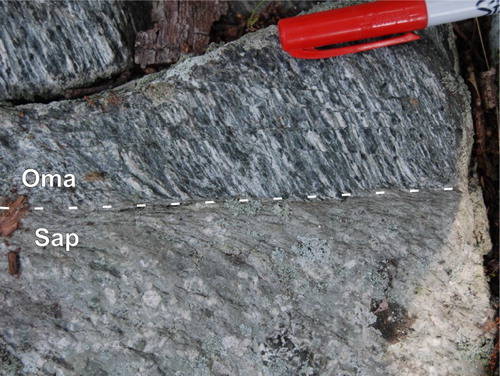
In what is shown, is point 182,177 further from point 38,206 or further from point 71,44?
point 71,44

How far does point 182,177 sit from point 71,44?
3.90 feet

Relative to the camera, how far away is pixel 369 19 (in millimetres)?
3342

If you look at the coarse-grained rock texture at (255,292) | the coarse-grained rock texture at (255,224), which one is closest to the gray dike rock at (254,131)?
the coarse-grained rock texture at (255,224)

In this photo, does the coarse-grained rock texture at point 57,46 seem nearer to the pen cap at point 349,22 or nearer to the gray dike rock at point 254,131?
the gray dike rock at point 254,131

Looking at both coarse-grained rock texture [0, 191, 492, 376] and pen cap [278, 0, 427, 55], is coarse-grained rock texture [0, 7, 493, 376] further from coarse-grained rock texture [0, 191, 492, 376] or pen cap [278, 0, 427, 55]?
pen cap [278, 0, 427, 55]

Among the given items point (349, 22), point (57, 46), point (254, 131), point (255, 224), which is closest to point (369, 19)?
point (349, 22)

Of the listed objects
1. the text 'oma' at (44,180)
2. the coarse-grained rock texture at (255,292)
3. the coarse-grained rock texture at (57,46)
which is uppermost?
the coarse-grained rock texture at (57,46)

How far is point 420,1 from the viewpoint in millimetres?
3330

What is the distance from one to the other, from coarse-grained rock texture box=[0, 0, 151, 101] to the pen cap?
119cm

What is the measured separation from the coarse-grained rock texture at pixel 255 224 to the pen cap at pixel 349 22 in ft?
0.58

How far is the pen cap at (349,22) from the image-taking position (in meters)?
3.33

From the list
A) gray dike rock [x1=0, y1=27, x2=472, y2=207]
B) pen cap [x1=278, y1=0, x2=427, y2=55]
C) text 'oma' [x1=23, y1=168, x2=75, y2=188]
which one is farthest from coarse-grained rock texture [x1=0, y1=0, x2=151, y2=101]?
pen cap [x1=278, y1=0, x2=427, y2=55]

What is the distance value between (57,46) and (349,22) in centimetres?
195

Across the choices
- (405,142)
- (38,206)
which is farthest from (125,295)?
(405,142)
